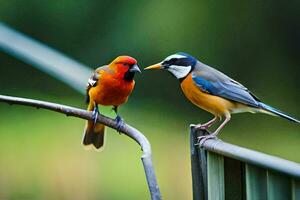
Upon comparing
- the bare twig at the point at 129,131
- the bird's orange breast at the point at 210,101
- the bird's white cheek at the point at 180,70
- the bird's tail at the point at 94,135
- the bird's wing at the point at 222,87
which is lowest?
the bird's tail at the point at 94,135

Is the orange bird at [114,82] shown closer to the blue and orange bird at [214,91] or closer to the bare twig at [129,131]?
the blue and orange bird at [214,91]

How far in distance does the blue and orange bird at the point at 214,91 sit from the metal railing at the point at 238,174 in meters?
0.54

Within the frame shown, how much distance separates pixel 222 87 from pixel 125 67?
10.3 inches

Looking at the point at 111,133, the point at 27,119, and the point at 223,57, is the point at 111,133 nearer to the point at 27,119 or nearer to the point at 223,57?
the point at 27,119

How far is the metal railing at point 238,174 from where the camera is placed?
25.8 inches

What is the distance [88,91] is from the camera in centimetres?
169

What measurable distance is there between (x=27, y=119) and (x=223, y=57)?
2.46 ft

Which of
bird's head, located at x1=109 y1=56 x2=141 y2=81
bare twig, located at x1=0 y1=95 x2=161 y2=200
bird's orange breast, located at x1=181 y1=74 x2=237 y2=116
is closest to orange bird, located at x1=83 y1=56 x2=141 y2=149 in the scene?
bird's head, located at x1=109 y1=56 x2=141 y2=81

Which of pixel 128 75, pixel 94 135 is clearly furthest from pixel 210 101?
pixel 94 135

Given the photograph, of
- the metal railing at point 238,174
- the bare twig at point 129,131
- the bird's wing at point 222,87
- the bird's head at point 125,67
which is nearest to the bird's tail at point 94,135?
the bird's head at point 125,67

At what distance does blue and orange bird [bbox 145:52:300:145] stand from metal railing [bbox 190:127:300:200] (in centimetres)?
54

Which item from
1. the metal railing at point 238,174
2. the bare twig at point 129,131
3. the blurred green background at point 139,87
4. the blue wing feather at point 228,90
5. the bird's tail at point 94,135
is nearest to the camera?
the metal railing at point 238,174

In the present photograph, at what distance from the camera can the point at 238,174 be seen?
32.8 inches

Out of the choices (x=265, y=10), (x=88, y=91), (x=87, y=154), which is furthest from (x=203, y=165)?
(x=265, y=10)
